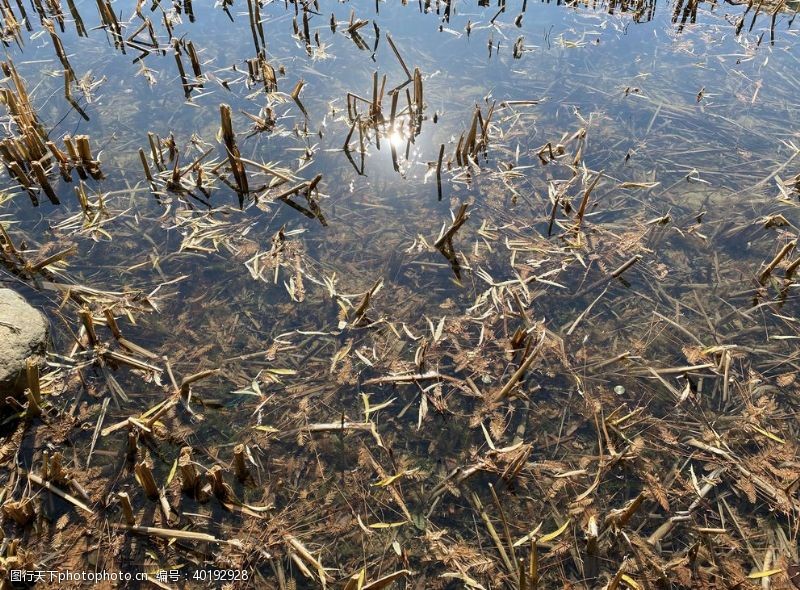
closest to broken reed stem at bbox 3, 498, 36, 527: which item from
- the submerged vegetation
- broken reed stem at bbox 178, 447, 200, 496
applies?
the submerged vegetation

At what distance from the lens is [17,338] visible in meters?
3.72

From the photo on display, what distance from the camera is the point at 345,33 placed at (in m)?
8.46

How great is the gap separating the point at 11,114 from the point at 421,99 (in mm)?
5113

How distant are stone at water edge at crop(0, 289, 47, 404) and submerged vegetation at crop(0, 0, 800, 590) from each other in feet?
0.69

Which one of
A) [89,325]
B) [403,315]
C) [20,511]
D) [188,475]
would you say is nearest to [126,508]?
[188,475]

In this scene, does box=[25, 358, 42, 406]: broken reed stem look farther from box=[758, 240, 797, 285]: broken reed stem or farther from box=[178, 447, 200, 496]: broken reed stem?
box=[758, 240, 797, 285]: broken reed stem

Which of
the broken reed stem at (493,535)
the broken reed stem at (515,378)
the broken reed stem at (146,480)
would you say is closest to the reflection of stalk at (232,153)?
the broken reed stem at (146,480)

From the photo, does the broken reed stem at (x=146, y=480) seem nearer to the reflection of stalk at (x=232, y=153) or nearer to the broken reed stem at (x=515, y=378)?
the broken reed stem at (x=515, y=378)

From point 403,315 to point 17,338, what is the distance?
3.10m

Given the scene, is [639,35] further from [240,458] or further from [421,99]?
[240,458]

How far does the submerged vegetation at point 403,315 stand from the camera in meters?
3.16

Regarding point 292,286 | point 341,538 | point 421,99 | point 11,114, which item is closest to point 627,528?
point 341,538

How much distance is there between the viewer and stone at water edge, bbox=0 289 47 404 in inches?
140

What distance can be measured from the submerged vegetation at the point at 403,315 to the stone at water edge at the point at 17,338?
210 millimetres
